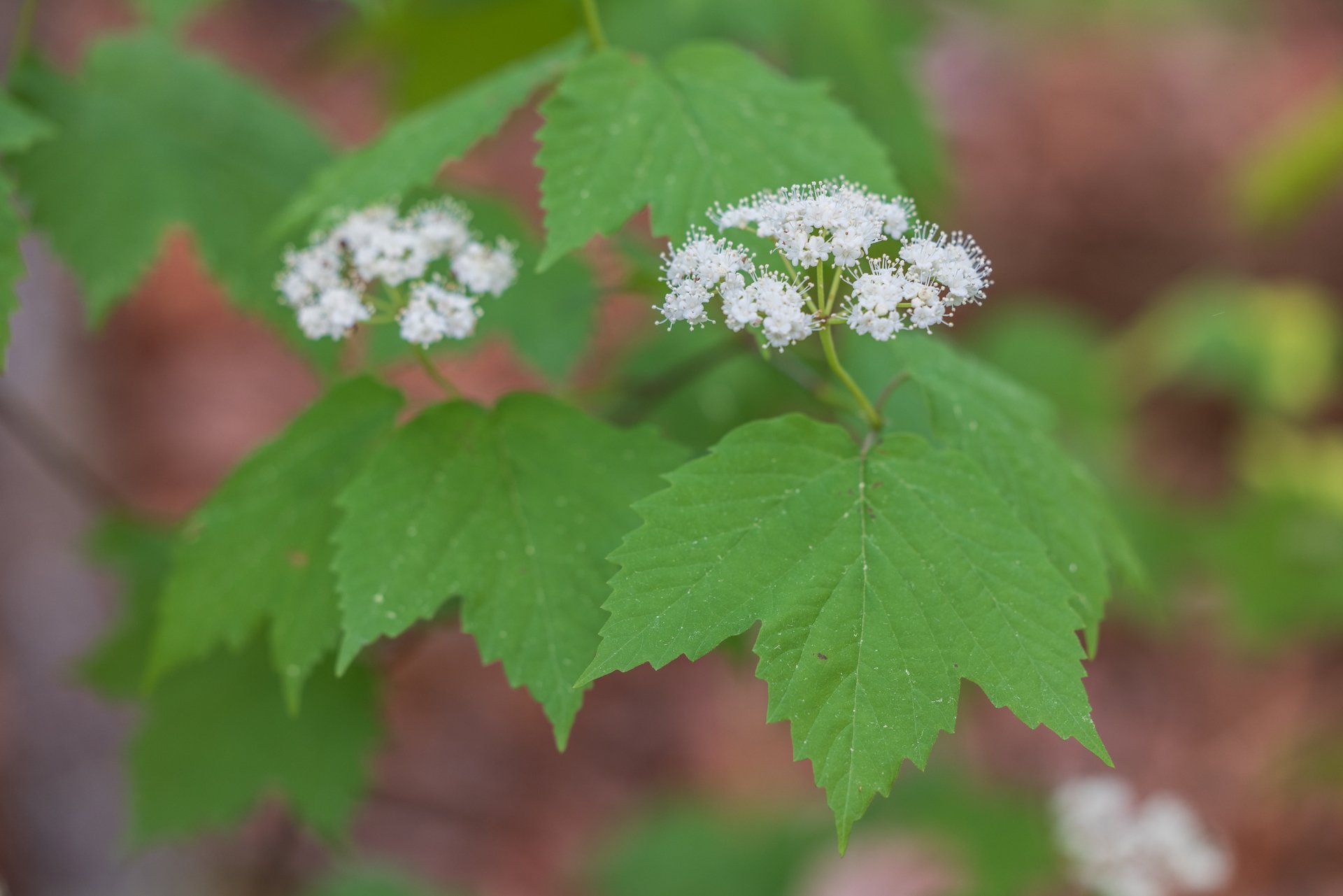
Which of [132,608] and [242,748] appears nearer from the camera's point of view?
[242,748]

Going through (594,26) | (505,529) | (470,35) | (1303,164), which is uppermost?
(1303,164)

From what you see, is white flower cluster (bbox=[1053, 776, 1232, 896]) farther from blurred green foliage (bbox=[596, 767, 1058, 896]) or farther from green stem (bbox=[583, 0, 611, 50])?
green stem (bbox=[583, 0, 611, 50])

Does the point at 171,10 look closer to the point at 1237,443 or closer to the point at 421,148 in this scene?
the point at 421,148

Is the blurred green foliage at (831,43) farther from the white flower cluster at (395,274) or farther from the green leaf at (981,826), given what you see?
the green leaf at (981,826)

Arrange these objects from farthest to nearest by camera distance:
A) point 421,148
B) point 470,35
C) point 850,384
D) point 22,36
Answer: point 470,35
point 22,36
point 421,148
point 850,384

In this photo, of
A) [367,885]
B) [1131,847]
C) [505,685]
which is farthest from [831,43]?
[505,685]

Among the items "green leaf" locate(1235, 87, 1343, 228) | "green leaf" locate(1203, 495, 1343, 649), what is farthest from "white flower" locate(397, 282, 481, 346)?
"green leaf" locate(1235, 87, 1343, 228)

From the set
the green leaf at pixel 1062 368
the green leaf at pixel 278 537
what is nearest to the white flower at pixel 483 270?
the green leaf at pixel 278 537

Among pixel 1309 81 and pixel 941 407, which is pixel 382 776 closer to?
pixel 941 407
